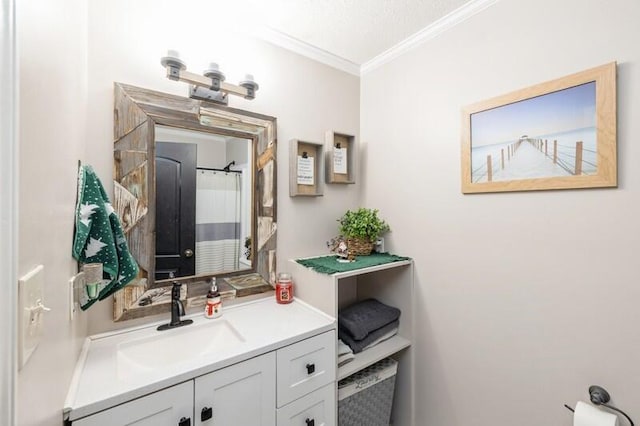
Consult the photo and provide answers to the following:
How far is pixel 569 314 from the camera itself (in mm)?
1092

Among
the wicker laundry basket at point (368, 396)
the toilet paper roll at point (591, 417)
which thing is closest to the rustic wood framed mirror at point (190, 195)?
the wicker laundry basket at point (368, 396)

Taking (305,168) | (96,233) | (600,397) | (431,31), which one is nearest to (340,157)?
(305,168)

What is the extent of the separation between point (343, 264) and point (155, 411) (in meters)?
0.98

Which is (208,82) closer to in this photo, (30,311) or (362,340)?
(30,311)

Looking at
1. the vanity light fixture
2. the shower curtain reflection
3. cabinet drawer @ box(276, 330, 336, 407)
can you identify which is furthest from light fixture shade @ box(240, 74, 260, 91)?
cabinet drawer @ box(276, 330, 336, 407)

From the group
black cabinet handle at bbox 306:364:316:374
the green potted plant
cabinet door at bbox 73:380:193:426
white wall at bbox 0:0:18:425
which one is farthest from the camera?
the green potted plant

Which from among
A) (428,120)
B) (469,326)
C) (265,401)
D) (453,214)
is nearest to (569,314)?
(469,326)

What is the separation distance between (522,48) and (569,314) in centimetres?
112

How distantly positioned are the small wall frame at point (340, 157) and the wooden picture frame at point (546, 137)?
0.68 meters

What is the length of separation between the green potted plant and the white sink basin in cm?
83

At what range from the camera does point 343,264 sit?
1.53 metres

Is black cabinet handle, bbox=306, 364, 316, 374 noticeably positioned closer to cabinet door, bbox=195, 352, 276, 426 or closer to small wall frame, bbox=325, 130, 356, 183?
cabinet door, bbox=195, 352, 276, 426

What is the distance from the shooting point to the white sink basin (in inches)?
42.3

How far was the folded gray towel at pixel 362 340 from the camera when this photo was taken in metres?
1.49
